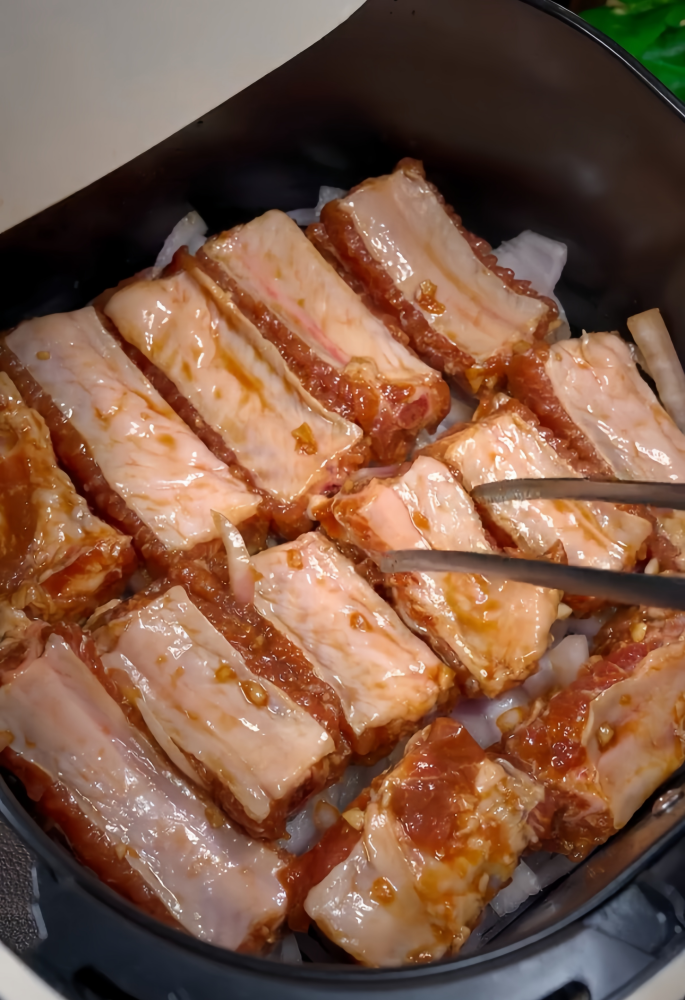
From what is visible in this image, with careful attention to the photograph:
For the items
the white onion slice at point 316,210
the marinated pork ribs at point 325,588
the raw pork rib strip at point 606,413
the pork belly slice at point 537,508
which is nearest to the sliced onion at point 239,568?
the marinated pork ribs at point 325,588

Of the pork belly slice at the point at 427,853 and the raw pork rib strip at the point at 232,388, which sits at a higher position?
the raw pork rib strip at the point at 232,388

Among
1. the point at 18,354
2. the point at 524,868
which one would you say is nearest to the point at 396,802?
the point at 524,868

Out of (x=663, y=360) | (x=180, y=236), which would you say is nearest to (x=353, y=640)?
(x=663, y=360)

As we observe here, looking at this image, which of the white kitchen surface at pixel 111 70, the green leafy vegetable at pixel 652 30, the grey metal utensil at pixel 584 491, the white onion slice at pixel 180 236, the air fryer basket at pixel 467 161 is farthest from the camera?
the green leafy vegetable at pixel 652 30

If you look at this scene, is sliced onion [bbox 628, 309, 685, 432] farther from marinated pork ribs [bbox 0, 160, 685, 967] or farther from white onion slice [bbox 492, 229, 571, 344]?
white onion slice [bbox 492, 229, 571, 344]

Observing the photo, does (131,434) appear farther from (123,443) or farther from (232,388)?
(232,388)

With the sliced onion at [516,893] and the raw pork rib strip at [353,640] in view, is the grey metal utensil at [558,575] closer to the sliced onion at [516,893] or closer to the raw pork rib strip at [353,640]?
the raw pork rib strip at [353,640]

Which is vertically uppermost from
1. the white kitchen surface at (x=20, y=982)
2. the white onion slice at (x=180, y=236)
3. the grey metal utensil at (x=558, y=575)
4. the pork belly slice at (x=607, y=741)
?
the white onion slice at (x=180, y=236)

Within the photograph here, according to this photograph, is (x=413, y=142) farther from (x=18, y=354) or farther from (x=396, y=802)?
(x=396, y=802)

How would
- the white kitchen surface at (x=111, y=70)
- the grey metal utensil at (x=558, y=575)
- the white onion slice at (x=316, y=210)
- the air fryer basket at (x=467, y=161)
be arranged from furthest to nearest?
the white onion slice at (x=316, y=210) → the air fryer basket at (x=467, y=161) → the white kitchen surface at (x=111, y=70) → the grey metal utensil at (x=558, y=575)
